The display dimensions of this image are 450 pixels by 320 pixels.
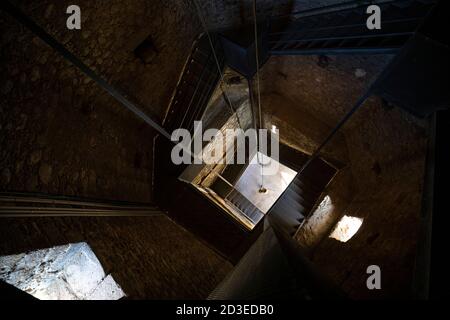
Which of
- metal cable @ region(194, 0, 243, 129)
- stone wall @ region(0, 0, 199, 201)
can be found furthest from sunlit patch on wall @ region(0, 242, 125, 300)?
metal cable @ region(194, 0, 243, 129)

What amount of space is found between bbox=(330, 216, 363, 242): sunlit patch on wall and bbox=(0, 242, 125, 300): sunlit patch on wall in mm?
4317

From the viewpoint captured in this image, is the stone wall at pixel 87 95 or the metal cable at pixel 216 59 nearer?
the stone wall at pixel 87 95

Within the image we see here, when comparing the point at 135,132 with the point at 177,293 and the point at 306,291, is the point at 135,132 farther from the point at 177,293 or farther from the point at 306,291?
the point at 306,291

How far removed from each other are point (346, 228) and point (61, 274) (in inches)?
205

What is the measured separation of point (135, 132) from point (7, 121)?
2727 mm

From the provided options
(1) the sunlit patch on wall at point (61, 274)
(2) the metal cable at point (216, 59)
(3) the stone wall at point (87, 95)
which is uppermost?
(2) the metal cable at point (216, 59)

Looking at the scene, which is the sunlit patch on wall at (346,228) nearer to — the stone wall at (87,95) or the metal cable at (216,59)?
the metal cable at (216,59)

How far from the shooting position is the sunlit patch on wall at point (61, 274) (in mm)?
2773

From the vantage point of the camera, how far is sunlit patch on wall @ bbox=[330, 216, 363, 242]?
18.0 feet

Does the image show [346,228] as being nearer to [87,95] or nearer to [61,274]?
[61,274]

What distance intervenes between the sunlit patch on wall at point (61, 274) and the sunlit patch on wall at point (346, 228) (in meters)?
4.32

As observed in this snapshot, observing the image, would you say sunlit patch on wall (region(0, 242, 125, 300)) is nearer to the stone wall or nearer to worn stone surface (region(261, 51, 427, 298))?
the stone wall

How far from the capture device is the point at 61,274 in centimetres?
326

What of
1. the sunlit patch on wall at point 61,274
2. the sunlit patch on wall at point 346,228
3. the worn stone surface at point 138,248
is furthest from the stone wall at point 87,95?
the sunlit patch on wall at point 346,228
